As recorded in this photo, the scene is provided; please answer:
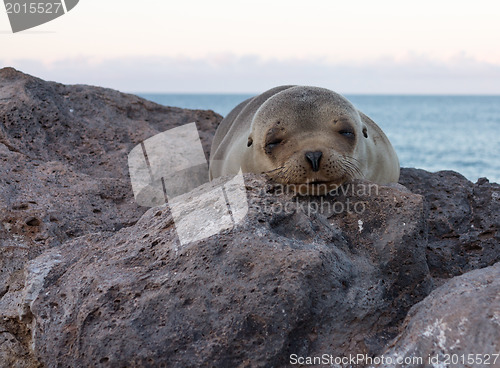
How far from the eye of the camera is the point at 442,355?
2.37 meters

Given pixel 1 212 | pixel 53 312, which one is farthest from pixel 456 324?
pixel 1 212

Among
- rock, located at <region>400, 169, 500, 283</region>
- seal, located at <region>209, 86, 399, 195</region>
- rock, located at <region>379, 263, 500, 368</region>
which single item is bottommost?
rock, located at <region>400, 169, 500, 283</region>

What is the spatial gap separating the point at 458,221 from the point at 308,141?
5.02ft

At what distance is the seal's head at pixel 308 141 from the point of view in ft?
12.1

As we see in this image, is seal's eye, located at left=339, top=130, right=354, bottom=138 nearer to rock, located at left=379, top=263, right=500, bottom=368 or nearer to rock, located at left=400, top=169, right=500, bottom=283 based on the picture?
rock, located at left=400, top=169, right=500, bottom=283

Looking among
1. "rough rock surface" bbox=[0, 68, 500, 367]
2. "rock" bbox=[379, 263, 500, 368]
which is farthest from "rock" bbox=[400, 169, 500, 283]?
"rock" bbox=[379, 263, 500, 368]

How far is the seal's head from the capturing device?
12.1ft

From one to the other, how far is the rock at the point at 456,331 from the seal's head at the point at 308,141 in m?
1.23

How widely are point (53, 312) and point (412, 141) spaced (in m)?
36.7

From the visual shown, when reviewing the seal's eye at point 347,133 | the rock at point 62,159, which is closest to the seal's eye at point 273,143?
the seal's eye at point 347,133

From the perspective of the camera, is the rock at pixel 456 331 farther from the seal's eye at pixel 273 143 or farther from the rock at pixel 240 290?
the seal's eye at pixel 273 143

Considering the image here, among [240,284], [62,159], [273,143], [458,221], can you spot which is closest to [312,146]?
[273,143]

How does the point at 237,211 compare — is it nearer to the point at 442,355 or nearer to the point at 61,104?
the point at 442,355

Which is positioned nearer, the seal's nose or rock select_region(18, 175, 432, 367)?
rock select_region(18, 175, 432, 367)
